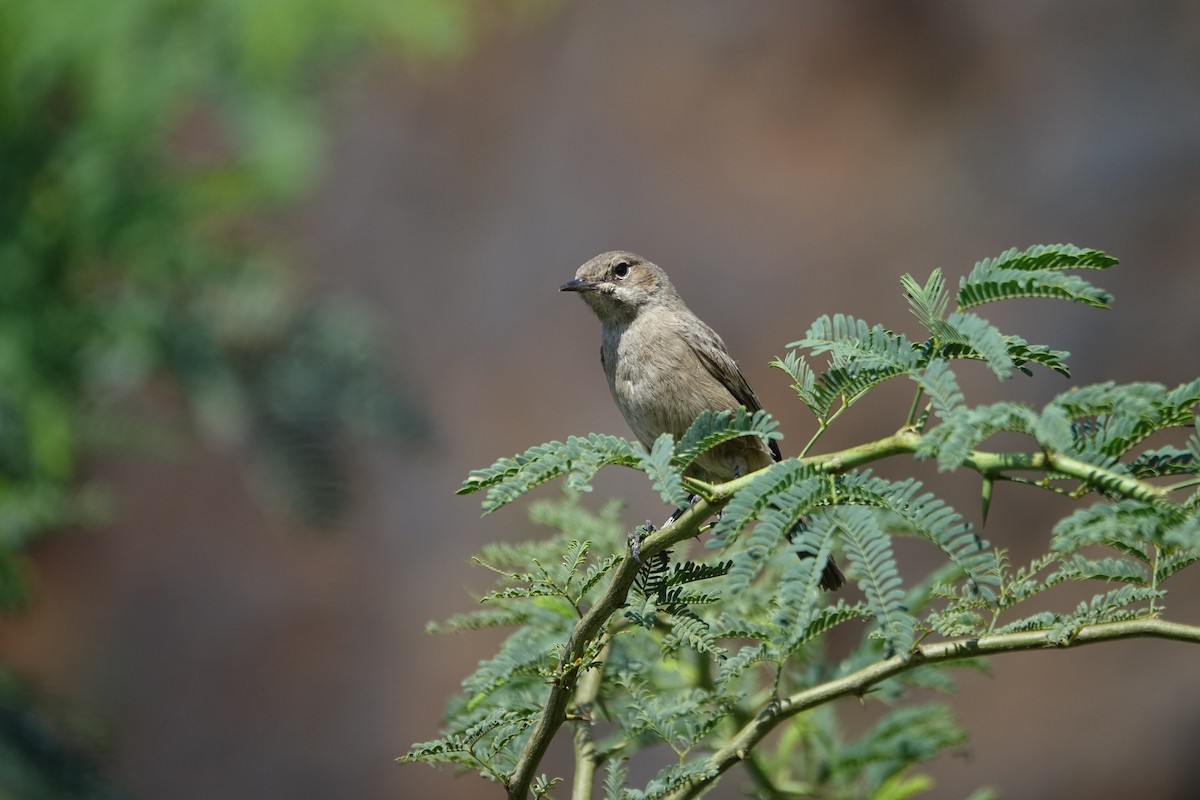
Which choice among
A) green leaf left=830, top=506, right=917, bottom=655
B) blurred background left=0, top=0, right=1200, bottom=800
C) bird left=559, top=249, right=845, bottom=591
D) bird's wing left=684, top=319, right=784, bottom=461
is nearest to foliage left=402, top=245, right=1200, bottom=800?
green leaf left=830, top=506, right=917, bottom=655

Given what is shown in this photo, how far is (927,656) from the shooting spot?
1418 millimetres

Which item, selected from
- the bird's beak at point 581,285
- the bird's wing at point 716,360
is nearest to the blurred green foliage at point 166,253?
the bird's beak at point 581,285

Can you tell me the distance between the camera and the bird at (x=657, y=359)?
3299 mm

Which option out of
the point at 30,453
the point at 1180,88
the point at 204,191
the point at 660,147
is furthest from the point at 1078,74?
the point at 30,453

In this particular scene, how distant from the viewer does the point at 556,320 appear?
8.71 m

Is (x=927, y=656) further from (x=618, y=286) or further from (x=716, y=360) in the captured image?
(x=618, y=286)

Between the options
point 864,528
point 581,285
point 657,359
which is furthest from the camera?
point 581,285

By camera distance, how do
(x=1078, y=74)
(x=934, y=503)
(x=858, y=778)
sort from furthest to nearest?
(x=1078, y=74) → (x=858, y=778) → (x=934, y=503)

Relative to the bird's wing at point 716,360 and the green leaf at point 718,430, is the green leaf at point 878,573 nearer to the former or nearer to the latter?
the green leaf at point 718,430

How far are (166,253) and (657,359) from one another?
1.41 m

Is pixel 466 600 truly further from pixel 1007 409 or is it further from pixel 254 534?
pixel 1007 409

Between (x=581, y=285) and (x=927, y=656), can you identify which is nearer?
(x=927, y=656)

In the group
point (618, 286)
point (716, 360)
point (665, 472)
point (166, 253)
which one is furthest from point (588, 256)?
point (665, 472)

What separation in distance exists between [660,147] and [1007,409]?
7.80 meters
